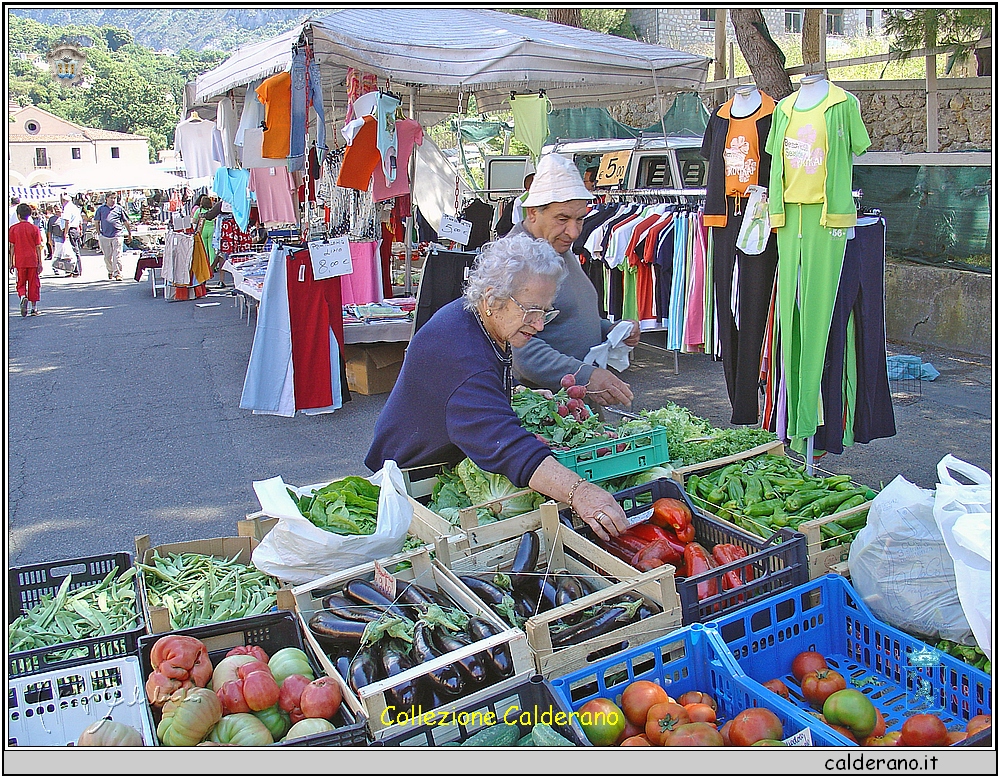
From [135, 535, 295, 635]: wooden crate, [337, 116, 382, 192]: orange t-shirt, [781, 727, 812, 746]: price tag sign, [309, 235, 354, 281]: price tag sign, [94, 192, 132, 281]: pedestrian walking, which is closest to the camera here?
[781, 727, 812, 746]: price tag sign

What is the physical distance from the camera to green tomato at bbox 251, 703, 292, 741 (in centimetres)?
212

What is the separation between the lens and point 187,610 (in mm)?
2645

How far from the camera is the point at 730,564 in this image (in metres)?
2.54

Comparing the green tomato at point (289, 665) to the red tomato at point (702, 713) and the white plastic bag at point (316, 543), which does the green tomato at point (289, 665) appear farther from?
the red tomato at point (702, 713)

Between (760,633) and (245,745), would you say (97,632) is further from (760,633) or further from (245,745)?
(760,633)

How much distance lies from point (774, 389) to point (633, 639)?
3234 mm

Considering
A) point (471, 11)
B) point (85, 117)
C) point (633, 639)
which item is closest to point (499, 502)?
point (633, 639)

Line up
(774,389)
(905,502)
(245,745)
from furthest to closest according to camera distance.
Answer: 1. (774,389)
2. (905,502)
3. (245,745)

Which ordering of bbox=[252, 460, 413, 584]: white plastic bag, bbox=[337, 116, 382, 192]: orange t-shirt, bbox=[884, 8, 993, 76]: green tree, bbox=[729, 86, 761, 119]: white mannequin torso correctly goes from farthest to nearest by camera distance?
bbox=[884, 8, 993, 76]: green tree
bbox=[337, 116, 382, 192]: orange t-shirt
bbox=[729, 86, 761, 119]: white mannequin torso
bbox=[252, 460, 413, 584]: white plastic bag

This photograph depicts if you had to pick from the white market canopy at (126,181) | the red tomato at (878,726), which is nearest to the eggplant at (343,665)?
the red tomato at (878,726)


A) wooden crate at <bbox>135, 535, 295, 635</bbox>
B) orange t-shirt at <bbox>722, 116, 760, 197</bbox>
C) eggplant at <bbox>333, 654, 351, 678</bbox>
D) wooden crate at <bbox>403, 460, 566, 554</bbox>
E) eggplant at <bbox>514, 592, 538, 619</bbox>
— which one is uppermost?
orange t-shirt at <bbox>722, 116, 760, 197</bbox>

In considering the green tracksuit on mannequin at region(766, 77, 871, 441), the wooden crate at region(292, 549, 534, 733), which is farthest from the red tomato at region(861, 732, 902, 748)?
the green tracksuit on mannequin at region(766, 77, 871, 441)

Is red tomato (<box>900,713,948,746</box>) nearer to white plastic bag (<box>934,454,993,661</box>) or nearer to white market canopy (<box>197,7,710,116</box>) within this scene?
white plastic bag (<box>934,454,993,661</box>)

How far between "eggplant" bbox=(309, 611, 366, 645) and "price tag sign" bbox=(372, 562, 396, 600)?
0.49 feet
